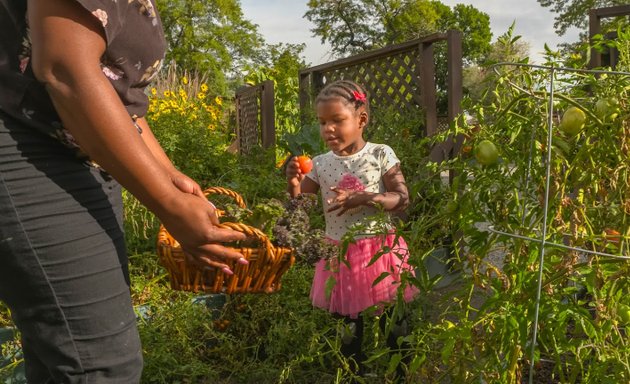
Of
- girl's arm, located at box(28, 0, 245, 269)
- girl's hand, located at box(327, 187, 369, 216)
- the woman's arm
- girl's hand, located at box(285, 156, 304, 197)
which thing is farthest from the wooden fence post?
girl's arm, located at box(28, 0, 245, 269)

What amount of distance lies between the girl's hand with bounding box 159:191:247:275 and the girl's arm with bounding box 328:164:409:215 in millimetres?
1195

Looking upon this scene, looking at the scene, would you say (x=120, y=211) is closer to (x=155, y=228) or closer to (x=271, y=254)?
(x=271, y=254)

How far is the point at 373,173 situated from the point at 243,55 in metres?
39.6

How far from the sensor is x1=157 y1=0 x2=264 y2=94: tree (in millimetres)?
36938

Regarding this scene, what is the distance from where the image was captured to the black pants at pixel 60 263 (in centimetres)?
110

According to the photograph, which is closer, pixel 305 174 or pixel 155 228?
pixel 305 174

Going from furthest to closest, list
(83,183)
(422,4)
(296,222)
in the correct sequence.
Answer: (422,4) < (296,222) < (83,183)

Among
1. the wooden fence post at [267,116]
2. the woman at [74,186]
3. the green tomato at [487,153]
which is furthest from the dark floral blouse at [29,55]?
the wooden fence post at [267,116]

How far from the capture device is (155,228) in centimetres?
401

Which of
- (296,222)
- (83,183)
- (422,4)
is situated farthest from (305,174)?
(422,4)

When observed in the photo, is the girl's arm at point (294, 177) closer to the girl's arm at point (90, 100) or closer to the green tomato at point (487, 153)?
the green tomato at point (487, 153)

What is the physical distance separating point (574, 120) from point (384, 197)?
1303 millimetres

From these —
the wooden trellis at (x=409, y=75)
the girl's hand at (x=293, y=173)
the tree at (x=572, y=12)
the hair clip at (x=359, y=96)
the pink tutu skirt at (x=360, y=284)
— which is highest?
the tree at (x=572, y=12)

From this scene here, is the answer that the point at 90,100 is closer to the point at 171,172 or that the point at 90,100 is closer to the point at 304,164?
the point at 171,172
